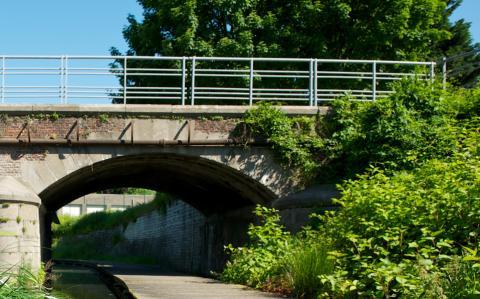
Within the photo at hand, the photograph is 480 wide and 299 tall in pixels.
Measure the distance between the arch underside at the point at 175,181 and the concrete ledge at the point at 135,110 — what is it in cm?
96

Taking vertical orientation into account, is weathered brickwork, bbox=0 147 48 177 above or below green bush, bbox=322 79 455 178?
below

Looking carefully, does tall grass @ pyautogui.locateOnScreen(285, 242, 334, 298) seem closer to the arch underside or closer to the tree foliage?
the arch underside

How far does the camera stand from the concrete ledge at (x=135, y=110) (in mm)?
15109

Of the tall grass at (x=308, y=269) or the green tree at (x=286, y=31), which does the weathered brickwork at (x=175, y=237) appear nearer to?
the green tree at (x=286, y=31)

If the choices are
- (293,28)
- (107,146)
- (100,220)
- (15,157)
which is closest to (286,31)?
(293,28)

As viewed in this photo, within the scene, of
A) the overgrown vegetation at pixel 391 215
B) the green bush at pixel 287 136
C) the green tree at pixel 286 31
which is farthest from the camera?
the green tree at pixel 286 31

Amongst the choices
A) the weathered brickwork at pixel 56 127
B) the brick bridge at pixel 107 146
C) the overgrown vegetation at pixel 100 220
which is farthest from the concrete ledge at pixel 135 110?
the overgrown vegetation at pixel 100 220

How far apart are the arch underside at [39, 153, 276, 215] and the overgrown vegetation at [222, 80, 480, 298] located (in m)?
1.71

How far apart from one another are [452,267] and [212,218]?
16.7 meters

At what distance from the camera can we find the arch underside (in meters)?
16.0

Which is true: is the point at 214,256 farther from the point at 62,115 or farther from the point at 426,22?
the point at 426,22

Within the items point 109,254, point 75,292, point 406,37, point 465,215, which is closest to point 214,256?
point 75,292

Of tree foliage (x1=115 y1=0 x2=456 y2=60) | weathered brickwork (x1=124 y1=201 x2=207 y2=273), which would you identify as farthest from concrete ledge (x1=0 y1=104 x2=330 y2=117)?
weathered brickwork (x1=124 y1=201 x2=207 y2=273)

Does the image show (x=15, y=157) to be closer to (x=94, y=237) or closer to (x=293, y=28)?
(x=293, y=28)
